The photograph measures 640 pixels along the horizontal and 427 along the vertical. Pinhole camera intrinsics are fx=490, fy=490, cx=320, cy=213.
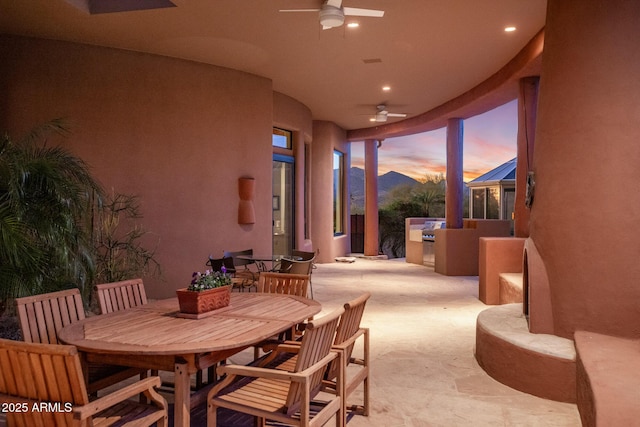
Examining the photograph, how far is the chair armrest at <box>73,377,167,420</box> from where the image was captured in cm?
177

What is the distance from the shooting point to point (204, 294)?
9.64 ft

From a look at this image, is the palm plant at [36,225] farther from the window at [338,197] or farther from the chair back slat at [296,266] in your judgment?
the window at [338,197]

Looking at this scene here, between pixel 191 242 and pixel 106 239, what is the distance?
1.34 metres

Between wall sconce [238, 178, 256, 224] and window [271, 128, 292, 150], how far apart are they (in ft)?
6.77

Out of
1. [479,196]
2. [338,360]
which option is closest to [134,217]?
[338,360]

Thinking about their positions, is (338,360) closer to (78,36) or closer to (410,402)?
(410,402)

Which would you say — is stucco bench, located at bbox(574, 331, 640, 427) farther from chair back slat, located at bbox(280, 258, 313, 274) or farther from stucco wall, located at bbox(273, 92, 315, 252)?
stucco wall, located at bbox(273, 92, 315, 252)

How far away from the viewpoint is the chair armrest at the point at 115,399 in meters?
1.77

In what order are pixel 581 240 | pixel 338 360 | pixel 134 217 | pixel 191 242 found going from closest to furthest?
1. pixel 338 360
2. pixel 581 240
3. pixel 134 217
4. pixel 191 242

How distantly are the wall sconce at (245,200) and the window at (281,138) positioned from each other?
2.06m

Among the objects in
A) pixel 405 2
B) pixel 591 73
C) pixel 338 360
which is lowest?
pixel 338 360

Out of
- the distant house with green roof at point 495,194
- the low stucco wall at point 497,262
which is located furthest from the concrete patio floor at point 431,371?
the distant house with green roof at point 495,194

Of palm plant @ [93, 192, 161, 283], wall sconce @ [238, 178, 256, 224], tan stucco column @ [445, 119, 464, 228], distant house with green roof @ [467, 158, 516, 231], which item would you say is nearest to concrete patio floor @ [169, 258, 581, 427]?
wall sconce @ [238, 178, 256, 224]

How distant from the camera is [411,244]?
41.9ft
